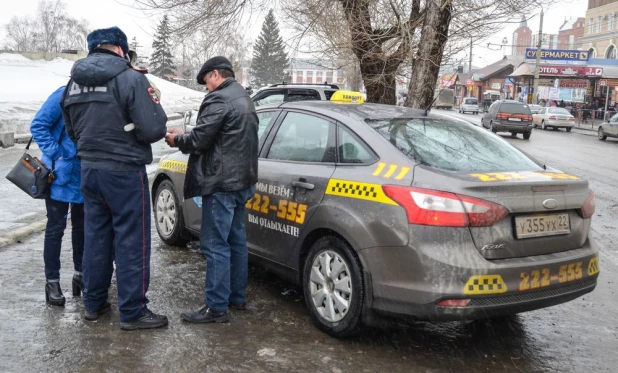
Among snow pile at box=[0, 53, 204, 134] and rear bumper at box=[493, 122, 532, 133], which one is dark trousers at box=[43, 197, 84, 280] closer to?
snow pile at box=[0, 53, 204, 134]

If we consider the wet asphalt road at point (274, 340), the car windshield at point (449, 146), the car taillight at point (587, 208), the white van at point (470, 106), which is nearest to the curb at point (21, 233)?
the wet asphalt road at point (274, 340)

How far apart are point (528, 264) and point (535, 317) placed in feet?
4.13

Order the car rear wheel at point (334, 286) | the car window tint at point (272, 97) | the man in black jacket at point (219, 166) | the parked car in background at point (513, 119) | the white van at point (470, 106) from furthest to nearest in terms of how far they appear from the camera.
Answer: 1. the white van at point (470, 106)
2. the parked car in background at point (513, 119)
3. the car window tint at point (272, 97)
4. the man in black jacket at point (219, 166)
5. the car rear wheel at point (334, 286)

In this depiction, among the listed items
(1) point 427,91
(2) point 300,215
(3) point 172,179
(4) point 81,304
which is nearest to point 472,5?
(1) point 427,91

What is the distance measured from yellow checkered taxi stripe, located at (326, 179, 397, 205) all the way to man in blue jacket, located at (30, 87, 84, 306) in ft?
6.04

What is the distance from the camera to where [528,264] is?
3441mm

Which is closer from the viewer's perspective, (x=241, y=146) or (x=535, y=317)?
(x=241, y=146)

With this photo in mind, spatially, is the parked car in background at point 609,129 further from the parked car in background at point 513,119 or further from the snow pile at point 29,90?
the snow pile at point 29,90

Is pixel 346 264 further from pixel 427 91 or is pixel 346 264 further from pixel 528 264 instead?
pixel 427 91

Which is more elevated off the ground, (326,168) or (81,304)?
(326,168)

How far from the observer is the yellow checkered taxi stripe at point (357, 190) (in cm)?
358

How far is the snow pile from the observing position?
63.4 feet

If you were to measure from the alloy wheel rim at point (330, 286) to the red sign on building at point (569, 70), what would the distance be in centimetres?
4403

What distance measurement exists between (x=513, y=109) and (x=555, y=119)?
30.6 feet
